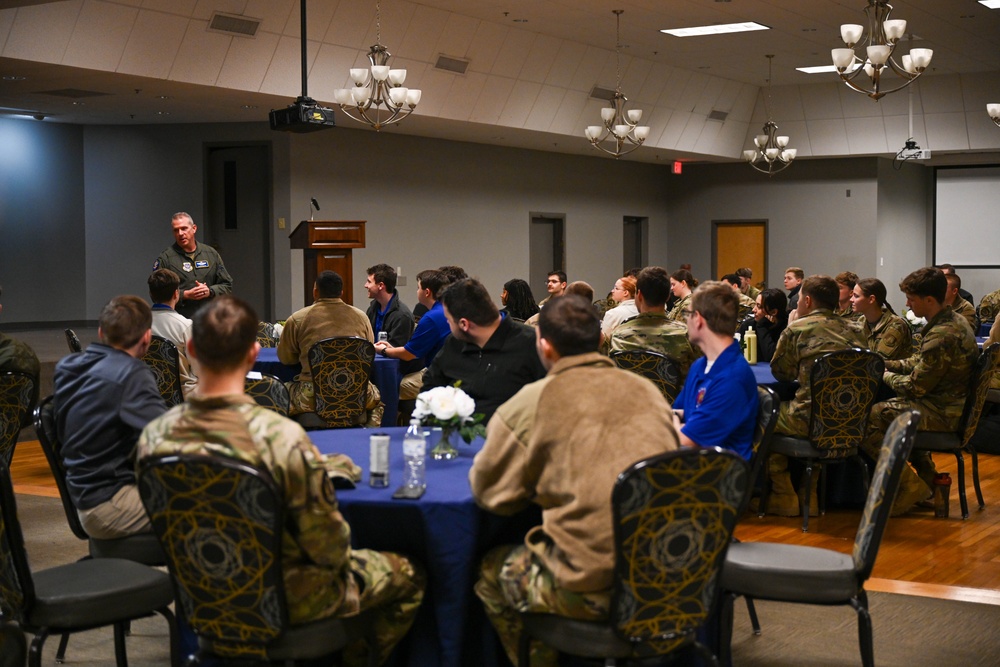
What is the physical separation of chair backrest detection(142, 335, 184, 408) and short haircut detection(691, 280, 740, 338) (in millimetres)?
3461

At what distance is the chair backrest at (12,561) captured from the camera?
2.72 metres

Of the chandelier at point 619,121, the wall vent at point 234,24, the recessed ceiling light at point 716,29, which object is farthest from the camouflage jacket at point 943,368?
the recessed ceiling light at point 716,29

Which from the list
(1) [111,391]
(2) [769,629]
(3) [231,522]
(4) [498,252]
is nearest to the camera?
(3) [231,522]

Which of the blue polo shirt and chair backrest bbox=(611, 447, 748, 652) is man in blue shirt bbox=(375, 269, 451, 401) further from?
chair backrest bbox=(611, 447, 748, 652)

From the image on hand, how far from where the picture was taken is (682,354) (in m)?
5.60

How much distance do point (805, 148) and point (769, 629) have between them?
50.2 ft

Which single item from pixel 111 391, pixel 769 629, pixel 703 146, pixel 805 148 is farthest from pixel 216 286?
pixel 805 148

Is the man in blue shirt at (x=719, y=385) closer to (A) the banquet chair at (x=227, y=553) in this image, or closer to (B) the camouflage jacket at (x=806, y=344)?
(A) the banquet chair at (x=227, y=553)

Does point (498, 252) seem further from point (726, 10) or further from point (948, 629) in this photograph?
point (948, 629)

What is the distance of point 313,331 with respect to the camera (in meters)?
6.54

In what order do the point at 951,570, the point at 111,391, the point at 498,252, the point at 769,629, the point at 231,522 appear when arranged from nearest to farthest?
the point at 231,522 < the point at 111,391 < the point at 769,629 < the point at 951,570 < the point at 498,252

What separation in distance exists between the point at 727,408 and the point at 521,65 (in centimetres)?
1043

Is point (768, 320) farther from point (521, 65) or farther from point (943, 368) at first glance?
point (521, 65)

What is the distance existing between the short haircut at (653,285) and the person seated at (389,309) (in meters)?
2.33
